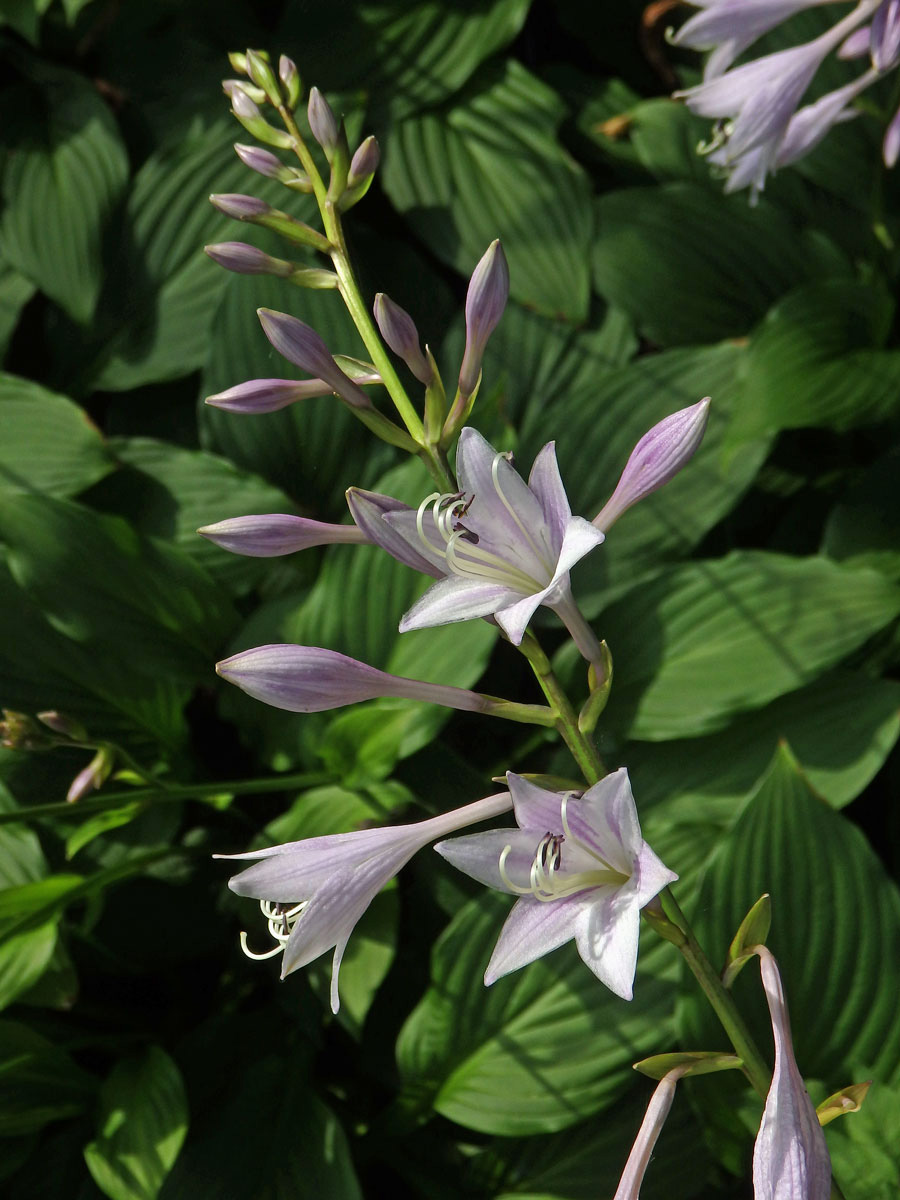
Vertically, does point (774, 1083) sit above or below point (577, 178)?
below

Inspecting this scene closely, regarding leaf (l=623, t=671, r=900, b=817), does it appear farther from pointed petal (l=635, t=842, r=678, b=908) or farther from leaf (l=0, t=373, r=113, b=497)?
leaf (l=0, t=373, r=113, b=497)

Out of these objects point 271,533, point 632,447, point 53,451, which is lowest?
point 53,451

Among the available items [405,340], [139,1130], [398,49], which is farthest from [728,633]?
[398,49]

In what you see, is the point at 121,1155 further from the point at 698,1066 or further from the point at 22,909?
the point at 698,1066

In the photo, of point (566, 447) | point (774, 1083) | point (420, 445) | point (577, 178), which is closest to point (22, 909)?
point (420, 445)

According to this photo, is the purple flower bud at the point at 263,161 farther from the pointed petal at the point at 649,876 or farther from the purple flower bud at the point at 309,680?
the pointed petal at the point at 649,876

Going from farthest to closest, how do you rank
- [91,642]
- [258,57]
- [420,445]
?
[91,642] < [258,57] < [420,445]

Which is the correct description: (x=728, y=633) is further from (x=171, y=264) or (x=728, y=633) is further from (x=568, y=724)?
(x=171, y=264)
